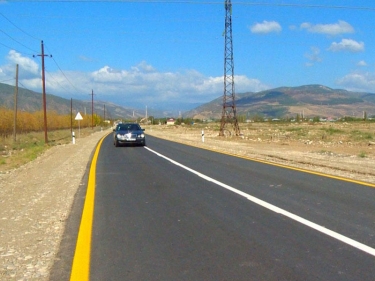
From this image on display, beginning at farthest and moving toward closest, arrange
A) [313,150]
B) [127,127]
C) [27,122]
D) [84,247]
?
[27,122] < [127,127] < [313,150] < [84,247]

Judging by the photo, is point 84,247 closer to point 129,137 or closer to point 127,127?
point 129,137

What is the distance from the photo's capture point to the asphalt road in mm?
5605

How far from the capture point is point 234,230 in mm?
7477

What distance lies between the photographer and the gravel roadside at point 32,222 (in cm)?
592

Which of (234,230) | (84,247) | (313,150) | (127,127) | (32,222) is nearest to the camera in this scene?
(84,247)

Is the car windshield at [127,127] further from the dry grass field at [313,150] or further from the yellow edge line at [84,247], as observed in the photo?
the yellow edge line at [84,247]

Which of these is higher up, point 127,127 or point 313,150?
point 127,127

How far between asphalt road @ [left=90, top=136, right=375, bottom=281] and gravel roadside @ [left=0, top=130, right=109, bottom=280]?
2.10 ft

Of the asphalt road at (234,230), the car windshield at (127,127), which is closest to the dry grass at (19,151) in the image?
the car windshield at (127,127)

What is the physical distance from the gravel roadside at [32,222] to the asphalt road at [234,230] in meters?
0.64

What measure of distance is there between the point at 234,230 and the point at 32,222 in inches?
141

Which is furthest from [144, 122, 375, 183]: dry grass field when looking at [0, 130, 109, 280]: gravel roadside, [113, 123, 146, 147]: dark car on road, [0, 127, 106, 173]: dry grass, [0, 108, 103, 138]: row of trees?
[0, 108, 103, 138]: row of trees

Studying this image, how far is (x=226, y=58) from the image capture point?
153 feet

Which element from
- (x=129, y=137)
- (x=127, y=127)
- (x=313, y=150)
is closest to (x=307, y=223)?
(x=313, y=150)
